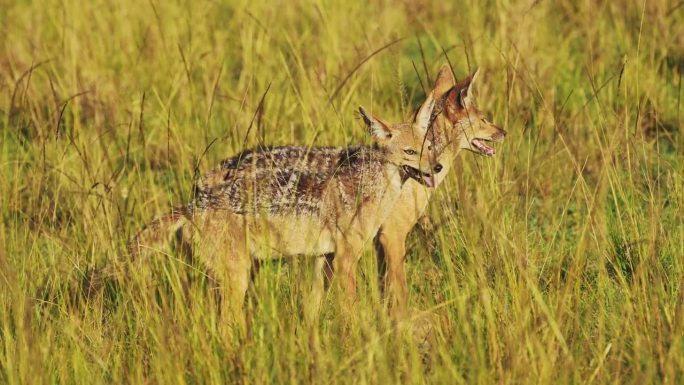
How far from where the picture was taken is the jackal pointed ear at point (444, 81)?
5.96 meters

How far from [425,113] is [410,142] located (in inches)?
5.9

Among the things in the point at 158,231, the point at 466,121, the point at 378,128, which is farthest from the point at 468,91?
the point at 158,231

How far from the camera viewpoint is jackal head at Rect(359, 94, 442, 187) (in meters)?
5.41

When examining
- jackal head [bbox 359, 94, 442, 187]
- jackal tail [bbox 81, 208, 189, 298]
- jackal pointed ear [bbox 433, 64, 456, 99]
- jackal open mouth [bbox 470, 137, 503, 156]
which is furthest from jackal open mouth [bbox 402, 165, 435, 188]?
jackal tail [bbox 81, 208, 189, 298]

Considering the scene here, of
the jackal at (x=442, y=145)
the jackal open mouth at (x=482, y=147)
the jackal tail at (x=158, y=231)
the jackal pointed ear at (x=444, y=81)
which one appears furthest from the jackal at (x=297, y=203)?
the jackal pointed ear at (x=444, y=81)

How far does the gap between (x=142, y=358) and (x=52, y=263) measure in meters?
0.93

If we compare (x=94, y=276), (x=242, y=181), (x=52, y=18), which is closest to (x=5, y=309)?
(x=94, y=276)

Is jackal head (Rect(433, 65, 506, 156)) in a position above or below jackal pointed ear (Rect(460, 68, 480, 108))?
below

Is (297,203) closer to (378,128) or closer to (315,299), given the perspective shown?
(378,128)

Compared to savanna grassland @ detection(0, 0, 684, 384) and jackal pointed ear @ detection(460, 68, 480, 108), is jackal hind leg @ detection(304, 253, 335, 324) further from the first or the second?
jackal pointed ear @ detection(460, 68, 480, 108)

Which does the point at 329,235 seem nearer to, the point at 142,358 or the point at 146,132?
the point at 142,358

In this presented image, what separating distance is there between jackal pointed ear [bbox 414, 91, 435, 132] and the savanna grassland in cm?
29

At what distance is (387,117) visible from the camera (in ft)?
22.4

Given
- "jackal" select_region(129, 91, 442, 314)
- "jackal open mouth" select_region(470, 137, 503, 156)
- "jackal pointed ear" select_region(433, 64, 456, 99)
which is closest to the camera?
"jackal" select_region(129, 91, 442, 314)
